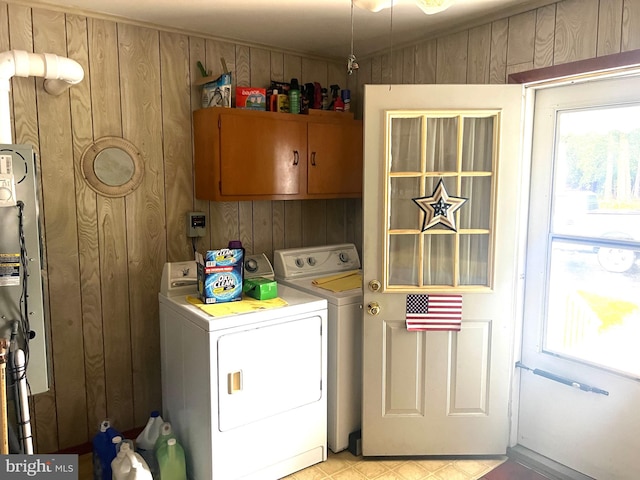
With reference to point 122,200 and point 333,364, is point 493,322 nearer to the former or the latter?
point 333,364

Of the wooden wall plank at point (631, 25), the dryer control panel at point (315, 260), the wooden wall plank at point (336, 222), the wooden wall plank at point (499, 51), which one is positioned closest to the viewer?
the wooden wall plank at point (631, 25)

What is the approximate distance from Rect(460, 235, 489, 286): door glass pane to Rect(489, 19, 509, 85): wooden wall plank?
837 mm

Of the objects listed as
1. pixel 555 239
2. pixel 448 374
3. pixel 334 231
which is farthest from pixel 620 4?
pixel 334 231

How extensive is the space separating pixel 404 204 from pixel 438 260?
1.08 feet

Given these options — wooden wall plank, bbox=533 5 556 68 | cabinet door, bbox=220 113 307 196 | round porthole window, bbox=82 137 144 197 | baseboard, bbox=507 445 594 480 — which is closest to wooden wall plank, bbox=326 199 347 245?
cabinet door, bbox=220 113 307 196

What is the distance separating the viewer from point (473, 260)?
2473 mm

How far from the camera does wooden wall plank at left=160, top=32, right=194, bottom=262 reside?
8.98 feet

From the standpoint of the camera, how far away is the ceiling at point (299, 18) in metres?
2.37

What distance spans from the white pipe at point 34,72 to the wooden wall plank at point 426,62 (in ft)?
6.05

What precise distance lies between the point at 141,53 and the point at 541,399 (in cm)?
276

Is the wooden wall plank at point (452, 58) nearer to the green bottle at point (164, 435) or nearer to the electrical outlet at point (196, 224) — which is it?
the electrical outlet at point (196, 224)

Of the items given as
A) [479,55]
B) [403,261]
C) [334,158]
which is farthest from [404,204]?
[479,55]

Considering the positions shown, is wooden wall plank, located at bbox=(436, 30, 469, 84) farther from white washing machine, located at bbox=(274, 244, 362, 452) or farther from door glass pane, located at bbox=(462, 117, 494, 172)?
white washing machine, located at bbox=(274, 244, 362, 452)

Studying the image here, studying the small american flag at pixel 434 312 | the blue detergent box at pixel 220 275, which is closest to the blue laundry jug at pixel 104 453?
the blue detergent box at pixel 220 275
